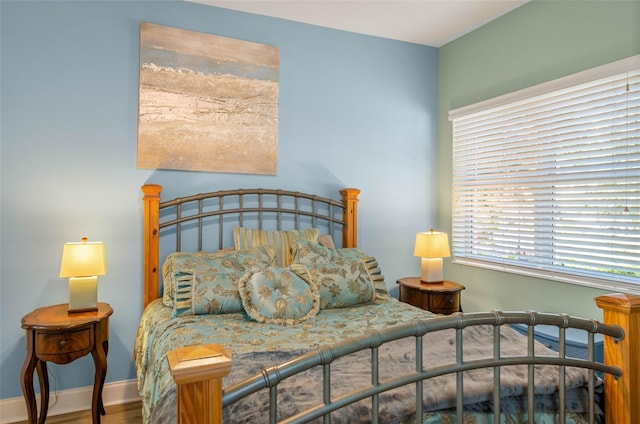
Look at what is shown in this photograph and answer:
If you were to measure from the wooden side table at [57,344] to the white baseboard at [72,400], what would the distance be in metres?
0.27

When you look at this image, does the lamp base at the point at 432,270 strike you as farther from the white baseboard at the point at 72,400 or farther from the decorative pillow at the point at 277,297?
the white baseboard at the point at 72,400

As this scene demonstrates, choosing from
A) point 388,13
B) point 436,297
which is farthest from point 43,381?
point 388,13

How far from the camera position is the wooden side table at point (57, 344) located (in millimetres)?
2127

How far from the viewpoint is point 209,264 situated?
2430mm

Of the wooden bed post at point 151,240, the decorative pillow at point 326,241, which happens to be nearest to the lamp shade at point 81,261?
the wooden bed post at point 151,240

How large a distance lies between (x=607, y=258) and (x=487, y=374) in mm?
1559

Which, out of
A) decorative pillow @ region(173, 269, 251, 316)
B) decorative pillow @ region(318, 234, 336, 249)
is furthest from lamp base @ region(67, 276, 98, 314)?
decorative pillow @ region(318, 234, 336, 249)

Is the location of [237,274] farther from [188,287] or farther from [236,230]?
[236,230]

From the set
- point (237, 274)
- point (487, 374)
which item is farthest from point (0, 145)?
point (487, 374)

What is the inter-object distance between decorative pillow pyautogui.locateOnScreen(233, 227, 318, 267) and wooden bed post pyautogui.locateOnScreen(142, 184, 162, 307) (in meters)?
0.52

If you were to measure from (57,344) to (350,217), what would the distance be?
208 centimetres

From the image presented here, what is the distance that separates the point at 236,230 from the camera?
2.86 m

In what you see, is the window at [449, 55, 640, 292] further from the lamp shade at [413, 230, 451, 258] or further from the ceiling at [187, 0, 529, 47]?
the ceiling at [187, 0, 529, 47]

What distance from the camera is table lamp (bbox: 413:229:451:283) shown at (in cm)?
316
